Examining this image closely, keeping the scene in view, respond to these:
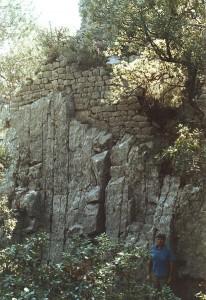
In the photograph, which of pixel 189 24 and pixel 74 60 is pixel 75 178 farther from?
pixel 189 24

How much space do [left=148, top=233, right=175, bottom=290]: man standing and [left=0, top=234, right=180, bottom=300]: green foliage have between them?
45.7 inches

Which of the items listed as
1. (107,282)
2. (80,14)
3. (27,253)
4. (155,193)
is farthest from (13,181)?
(80,14)

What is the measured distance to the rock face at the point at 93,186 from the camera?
28.8 ft

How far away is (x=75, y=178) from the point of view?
11188 millimetres

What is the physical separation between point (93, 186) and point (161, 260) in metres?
3.01

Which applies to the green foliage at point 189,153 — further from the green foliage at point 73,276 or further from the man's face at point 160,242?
the green foliage at point 73,276

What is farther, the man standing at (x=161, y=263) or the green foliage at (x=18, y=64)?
the green foliage at (x=18, y=64)

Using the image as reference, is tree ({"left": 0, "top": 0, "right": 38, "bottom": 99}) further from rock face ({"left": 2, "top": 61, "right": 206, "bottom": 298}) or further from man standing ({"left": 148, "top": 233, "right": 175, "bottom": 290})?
man standing ({"left": 148, "top": 233, "right": 175, "bottom": 290})

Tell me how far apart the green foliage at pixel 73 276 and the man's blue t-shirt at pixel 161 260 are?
1.15 metres

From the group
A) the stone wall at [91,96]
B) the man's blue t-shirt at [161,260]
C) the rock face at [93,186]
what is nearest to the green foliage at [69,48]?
the stone wall at [91,96]

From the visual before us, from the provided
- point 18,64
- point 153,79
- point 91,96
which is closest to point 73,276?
point 153,79

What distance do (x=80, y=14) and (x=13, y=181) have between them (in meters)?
8.24

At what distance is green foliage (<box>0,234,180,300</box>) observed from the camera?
595 cm

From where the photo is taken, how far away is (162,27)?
8492 millimetres
